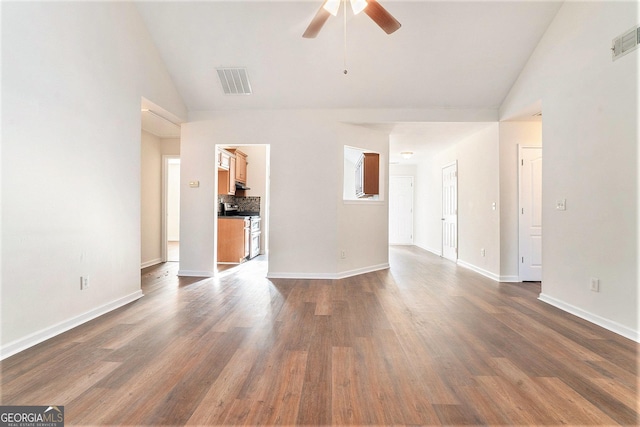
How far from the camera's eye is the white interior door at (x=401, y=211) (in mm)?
9258

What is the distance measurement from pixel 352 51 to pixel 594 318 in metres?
3.87

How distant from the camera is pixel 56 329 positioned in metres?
2.46

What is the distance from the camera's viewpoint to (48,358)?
205 centimetres

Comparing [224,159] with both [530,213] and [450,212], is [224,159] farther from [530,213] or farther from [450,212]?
[530,213]

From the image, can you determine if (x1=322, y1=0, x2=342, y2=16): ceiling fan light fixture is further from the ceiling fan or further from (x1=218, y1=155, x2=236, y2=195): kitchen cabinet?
(x1=218, y1=155, x2=236, y2=195): kitchen cabinet

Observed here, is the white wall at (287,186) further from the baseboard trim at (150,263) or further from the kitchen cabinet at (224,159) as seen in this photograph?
the baseboard trim at (150,263)

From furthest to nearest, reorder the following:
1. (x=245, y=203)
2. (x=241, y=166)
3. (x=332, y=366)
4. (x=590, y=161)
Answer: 1. (x=245, y=203)
2. (x=241, y=166)
3. (x=590, y=161)
4. (x=332, y=366)

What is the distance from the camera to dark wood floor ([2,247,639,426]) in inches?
59.1

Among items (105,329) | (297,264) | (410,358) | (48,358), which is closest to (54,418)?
(48,358)

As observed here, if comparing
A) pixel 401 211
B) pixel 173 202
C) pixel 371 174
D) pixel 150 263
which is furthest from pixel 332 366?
pixel 173 202

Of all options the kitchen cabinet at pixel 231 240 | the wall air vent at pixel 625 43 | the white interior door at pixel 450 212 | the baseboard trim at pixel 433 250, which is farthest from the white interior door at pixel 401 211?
the wall air vent at pixel 625 43

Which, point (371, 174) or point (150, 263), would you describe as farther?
point (150, 263)

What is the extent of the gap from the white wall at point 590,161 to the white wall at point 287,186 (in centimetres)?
261

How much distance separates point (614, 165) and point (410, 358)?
2.55 meters
